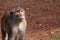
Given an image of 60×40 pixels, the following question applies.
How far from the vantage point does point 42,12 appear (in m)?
11.5

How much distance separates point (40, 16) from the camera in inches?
436

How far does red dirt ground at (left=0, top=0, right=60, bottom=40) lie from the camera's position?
9559 mm

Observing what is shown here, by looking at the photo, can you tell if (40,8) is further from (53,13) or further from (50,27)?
(50,27)

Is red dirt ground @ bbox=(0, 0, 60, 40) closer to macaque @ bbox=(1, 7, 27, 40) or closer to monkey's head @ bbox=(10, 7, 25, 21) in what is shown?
macaque @ bbox=(1, 7, 27, 40)

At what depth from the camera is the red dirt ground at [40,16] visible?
956 cm

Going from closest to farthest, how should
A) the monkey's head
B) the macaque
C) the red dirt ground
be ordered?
the monkey's head, the macaque, the red dirt ground

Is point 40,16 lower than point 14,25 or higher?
lower

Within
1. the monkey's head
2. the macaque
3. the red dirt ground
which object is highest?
the monkey's head

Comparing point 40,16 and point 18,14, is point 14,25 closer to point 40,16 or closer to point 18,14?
point 18,14

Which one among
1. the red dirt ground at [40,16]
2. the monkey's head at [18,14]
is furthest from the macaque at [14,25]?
the red dirt ground at [40,16]

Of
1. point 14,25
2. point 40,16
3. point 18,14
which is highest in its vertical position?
point 18,14

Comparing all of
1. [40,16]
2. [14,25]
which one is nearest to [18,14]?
[14,25]

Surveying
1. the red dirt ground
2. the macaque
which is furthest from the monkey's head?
the red dirt ground

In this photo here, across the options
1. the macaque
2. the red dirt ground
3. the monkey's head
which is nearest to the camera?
the monkey's head
